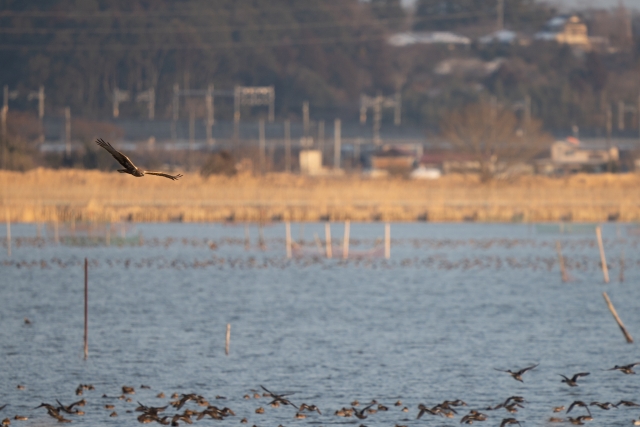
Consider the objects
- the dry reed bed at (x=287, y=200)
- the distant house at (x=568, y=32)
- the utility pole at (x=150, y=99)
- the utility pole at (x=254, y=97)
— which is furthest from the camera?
the distant house at (x=568, y=32)

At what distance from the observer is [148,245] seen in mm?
39531

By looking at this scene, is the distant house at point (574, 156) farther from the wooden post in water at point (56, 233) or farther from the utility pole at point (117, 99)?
the wooden post in water at point (56, 233)

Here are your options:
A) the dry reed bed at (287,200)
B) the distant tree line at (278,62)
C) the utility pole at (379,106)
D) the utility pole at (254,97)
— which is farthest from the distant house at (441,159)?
the dry reed bed at (287,200)

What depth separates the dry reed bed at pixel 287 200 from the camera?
140 feet

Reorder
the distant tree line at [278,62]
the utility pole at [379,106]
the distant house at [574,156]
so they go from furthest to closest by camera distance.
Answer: the distant tree line at [278,62]
the utility pole at [379,106]
the distant house at [574,156]

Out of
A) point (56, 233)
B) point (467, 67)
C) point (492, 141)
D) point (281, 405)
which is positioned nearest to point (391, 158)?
point (492, 141)

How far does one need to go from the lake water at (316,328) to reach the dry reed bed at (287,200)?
11.4 feet

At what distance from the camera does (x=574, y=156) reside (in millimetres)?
90562

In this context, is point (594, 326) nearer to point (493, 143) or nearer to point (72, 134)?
point (493, 143)

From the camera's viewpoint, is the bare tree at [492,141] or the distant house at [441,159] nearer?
the bare tree at [492,141]

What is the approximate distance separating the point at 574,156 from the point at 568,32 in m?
59.2

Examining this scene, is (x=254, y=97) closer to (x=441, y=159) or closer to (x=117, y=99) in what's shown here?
(x=117, y=99)

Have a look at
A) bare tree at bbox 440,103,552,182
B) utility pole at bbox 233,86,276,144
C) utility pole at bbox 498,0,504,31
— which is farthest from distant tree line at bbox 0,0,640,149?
bare tree at bbox 440,103,552,182

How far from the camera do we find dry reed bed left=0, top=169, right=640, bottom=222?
42656 mm
